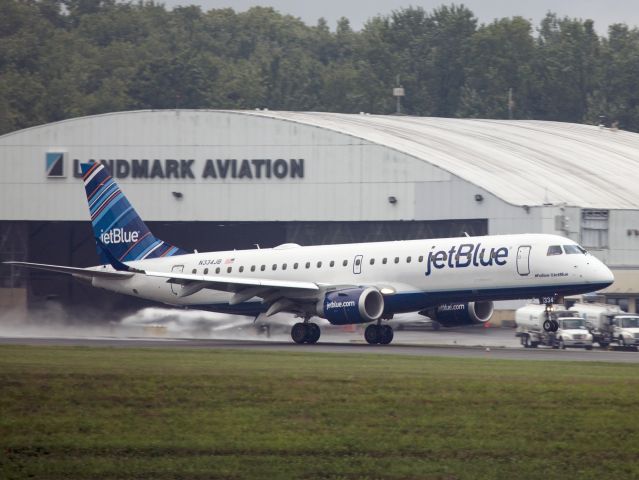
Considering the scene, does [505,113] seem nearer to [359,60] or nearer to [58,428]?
[359,60]

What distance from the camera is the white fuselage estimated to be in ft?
144

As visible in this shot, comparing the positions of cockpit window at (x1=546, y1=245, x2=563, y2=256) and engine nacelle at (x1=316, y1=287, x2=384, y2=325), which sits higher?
cockpit window at (x1=546, y1=245, x2=563, y2=256)

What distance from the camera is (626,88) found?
139375mm

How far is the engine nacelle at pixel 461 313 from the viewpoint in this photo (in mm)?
47406

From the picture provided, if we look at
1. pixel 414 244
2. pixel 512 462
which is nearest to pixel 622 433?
pixel 512 462

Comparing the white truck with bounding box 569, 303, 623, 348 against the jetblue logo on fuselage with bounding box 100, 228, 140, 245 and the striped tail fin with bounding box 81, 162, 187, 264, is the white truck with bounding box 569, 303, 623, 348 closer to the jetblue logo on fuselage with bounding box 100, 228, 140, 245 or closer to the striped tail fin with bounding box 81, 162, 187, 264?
the striped tail fin with bounding box 81, 162, 187, 264

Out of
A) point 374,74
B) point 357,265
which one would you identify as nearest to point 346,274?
point 357,265

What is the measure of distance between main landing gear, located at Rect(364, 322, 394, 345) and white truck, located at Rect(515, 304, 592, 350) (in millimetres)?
6239

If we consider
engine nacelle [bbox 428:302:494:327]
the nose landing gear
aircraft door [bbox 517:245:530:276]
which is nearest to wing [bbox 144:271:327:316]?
engine nacelle [bbox 428:302:494:327]

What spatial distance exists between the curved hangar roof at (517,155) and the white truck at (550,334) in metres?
9.45

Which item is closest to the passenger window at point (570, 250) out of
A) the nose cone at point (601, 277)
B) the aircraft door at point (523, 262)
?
the nose cone at point (601, 277)

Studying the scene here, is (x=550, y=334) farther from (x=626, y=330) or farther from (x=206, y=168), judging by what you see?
(x=206, y=168)

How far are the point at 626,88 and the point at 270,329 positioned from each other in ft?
307

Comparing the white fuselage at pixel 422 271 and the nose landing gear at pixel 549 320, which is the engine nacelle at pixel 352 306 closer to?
the white fuselage at pixel 422 271
